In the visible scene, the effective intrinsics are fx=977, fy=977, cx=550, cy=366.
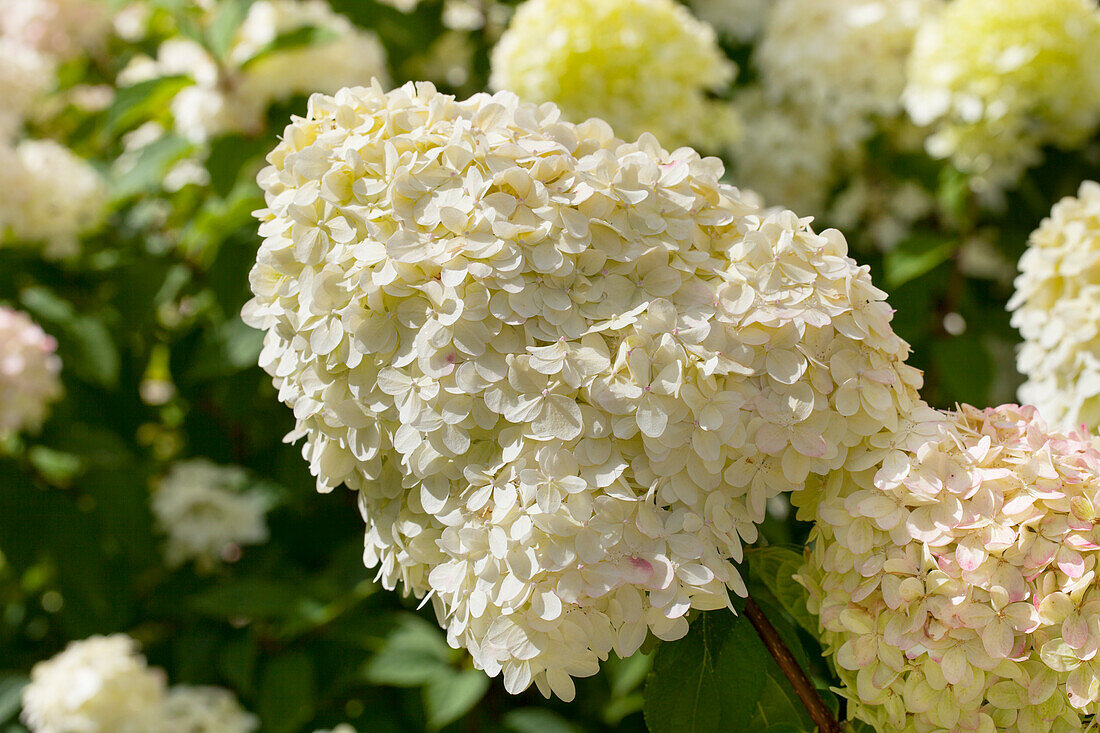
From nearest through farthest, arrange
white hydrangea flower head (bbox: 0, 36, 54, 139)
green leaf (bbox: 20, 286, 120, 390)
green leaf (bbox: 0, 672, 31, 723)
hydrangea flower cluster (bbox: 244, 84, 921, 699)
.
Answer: hydrangea flower cluster (bbox: 244, 84, 921, 699) < green leaf (bbox: 0, 672, 31, 723) < green leaf (bbox: 20, 286, 120, 390) < white hydrangea flower head (bbox: 0, 36, 54, 139)

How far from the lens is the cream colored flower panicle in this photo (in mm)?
770

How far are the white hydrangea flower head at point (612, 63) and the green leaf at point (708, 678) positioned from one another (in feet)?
2.70

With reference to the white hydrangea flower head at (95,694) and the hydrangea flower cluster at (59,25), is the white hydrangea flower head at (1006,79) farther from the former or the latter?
the hydrangea flower cluster at (59,25)

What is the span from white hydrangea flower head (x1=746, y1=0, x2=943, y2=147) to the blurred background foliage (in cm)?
9

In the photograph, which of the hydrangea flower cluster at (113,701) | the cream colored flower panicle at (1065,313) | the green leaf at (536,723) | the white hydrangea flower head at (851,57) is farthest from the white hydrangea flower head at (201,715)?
the white hydrangea flower head at (851,57)

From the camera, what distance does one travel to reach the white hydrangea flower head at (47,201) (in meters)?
1.57

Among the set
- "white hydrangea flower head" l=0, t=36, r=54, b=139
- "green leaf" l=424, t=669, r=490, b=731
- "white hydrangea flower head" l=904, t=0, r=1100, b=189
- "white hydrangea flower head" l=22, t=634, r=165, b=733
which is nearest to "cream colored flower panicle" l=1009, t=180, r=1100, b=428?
"white hydrangea flower head" l=904, t=0, r=1100, b=189

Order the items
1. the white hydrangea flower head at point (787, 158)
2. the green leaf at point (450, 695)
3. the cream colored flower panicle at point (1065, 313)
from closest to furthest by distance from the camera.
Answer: the cream colored flower panicle at point (1065, 313), the green leaf at point (450, 695), the white hydrangea flower head at point (787, 158)

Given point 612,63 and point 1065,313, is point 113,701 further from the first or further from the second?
point 1065,313

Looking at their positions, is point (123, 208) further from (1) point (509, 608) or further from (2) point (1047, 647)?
(2) point (1047, 647)

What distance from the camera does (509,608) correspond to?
1.59ft

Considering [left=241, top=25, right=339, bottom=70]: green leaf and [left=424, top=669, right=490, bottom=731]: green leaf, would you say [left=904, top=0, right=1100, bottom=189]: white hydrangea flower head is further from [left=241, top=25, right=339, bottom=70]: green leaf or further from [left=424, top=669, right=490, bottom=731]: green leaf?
[left=424, top=669, right=490, bottom=731]: green leaf

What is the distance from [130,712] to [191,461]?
524 millimetres

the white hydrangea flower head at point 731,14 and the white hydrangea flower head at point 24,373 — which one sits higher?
the white hydrangea flower head at point 731,14
